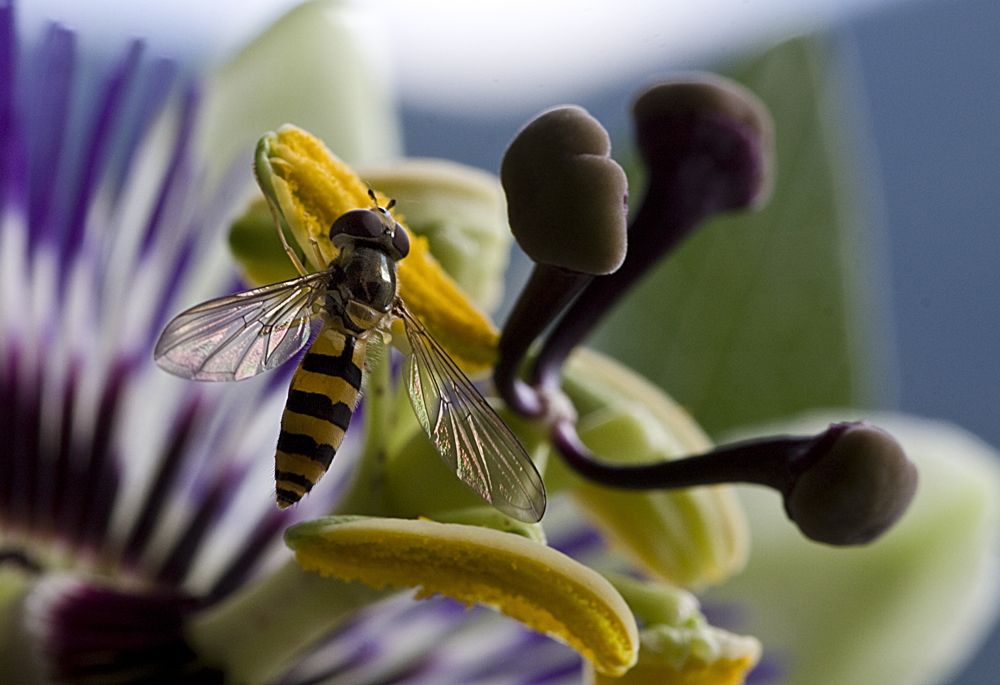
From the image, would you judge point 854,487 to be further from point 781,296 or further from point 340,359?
point 781,296

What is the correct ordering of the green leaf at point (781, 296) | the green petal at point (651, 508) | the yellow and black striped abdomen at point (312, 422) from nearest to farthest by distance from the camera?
1. the yellow and black striped abdomen at point (312, 422)
2. the green petal at point (651, 508)
3. the green leaf at point (781, 296)

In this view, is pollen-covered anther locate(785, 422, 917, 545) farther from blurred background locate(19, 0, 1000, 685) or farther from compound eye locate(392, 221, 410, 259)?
blurred background locate(19, 0, 1000, 685)

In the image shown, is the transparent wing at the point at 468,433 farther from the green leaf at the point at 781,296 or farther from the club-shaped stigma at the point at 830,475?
the green leaf at the point at 781,296

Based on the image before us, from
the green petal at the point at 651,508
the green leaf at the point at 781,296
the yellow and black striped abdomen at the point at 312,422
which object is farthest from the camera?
the green leaf at the point at 781,296

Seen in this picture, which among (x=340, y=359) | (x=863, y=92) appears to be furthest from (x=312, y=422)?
(x=863, y=92)

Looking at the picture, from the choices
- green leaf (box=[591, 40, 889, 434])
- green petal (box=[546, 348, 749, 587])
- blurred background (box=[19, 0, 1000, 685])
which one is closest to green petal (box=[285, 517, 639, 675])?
green petal (box=[546, 348, 749, 587])

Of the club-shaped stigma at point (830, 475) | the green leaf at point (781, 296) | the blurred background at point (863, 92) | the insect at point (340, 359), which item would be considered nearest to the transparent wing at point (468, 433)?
the insect at point (340, 359)
